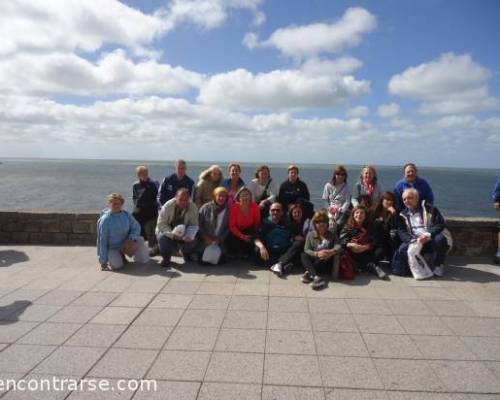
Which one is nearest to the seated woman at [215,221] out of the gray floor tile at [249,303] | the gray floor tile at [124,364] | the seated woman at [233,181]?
the seated woman at [233,181]

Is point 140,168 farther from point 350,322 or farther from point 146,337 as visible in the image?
point 350,322

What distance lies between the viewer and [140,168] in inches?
260

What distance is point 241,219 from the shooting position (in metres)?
5.88

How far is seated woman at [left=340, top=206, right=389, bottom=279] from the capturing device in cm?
544

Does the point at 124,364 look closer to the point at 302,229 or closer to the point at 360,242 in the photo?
the point at 302,229

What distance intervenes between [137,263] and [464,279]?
4766mm

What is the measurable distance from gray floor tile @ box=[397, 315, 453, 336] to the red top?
263 cm

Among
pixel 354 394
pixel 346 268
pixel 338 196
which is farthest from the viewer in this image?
pixel 338 196

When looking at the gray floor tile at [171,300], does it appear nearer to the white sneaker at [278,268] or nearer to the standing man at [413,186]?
the white sneaker at [278,268]

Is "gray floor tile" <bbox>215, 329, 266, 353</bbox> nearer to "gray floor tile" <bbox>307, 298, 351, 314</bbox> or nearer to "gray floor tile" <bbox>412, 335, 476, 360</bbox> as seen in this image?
"gray floor tile" <bbox>307, 298, 351, 314</bbox>

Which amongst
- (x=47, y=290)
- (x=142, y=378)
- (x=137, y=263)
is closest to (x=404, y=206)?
(x=137, y=263)

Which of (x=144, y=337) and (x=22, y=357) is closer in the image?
(x=22, y=357)

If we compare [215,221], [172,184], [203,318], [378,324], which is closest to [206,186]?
[172,184]

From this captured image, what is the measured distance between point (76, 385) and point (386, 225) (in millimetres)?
4524
